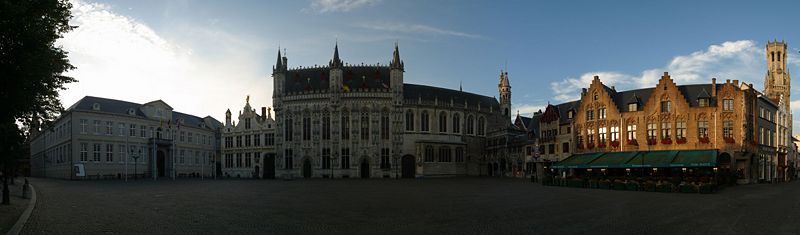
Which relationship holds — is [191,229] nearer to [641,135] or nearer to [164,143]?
[641,135]

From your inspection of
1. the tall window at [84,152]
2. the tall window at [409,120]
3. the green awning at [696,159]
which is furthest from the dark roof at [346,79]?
the green awning at [696,159]

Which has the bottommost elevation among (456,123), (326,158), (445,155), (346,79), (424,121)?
(326,158)

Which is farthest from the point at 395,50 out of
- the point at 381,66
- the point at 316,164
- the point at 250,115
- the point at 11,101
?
the point at 11,101

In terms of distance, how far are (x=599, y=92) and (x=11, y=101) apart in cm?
5299

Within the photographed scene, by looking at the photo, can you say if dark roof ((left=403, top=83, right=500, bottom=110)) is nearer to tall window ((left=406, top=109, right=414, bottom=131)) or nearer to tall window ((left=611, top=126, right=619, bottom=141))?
tall window ((left=406, top=109, right=414, bottom=131))

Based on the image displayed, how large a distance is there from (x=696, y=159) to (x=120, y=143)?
74396mm

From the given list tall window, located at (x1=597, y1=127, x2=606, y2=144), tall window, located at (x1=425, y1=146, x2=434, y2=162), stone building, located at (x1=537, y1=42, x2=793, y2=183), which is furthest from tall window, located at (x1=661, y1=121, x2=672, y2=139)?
tall window, located at (x1=425, y1=146, x2=434, y2=162)

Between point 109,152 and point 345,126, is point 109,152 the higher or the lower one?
the lower one

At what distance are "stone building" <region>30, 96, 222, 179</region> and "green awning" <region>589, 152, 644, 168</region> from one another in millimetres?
55088

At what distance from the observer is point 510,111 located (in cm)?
9494

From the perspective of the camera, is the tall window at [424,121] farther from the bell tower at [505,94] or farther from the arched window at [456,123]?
the bell tower at [505,94]

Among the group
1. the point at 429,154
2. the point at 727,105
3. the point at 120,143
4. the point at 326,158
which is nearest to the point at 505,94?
the point at 429,154

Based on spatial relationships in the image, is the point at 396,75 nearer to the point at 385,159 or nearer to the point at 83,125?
the point at 385,159

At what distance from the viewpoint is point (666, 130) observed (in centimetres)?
5216
